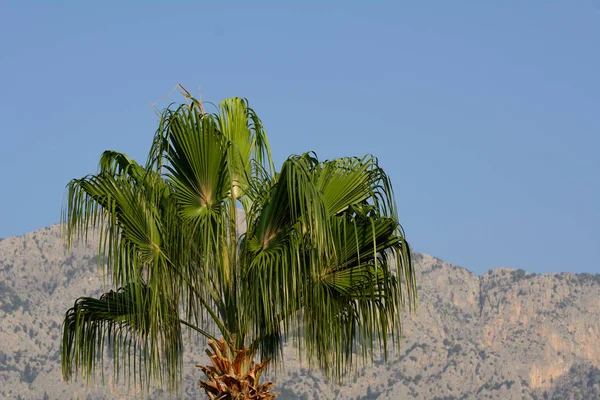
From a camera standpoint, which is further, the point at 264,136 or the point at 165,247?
the point at 264,136

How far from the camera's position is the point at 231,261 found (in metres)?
10.8

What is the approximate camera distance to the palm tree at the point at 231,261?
Answer: 10242mm

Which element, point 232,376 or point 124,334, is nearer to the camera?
point 232,376

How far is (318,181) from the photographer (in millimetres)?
10875

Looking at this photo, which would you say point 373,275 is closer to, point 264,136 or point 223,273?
point 223,273

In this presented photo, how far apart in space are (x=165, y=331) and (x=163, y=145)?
1.81 metres

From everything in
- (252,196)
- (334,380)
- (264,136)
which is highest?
(264,136)

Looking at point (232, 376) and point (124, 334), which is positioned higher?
point (124, 334)

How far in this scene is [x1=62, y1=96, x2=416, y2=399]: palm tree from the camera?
403 inches

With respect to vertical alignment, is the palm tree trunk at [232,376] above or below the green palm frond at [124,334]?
below

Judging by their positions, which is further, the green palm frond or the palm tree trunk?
the green palm frond

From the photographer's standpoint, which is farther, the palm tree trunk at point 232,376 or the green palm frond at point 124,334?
the green palm frond at point 124,334

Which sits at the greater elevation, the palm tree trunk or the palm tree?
the palm tree

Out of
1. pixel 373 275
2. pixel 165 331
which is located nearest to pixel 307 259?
pixel 373 275
